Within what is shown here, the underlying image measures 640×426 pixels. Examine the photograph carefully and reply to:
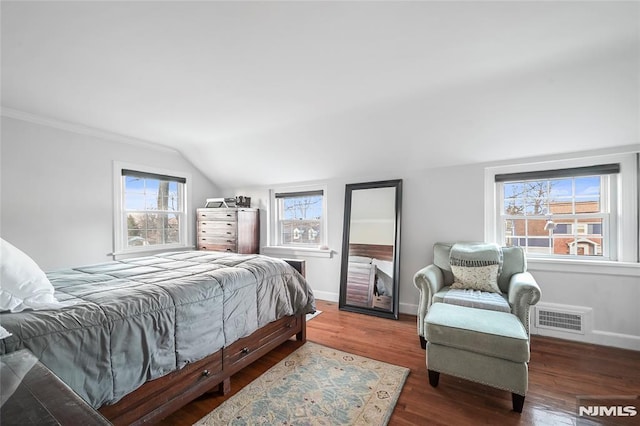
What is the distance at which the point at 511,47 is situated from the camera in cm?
179

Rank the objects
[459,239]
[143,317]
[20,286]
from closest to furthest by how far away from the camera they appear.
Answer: [20,286] → [143,317] → [459,239]

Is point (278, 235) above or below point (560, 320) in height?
above

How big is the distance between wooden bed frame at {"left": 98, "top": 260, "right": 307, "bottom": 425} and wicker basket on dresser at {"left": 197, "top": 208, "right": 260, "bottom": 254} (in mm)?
2119

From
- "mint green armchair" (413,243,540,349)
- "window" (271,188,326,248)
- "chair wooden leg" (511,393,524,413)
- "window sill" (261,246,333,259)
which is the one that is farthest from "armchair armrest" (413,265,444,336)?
"window" (271,188,326,248)

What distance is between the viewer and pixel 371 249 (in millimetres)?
3561

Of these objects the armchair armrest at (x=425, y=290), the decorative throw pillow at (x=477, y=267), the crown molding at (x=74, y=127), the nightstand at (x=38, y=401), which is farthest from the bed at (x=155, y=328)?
the crown molding at (x=74, y=127)

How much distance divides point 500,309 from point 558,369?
65 centimetres

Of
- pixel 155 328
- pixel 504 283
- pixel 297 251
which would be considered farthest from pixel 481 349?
pixel 297 251

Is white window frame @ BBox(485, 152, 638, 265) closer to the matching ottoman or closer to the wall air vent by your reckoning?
the wall air vent

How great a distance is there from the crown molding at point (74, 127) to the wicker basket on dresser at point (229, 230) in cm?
127

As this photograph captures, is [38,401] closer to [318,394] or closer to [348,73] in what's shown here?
[318,394]
